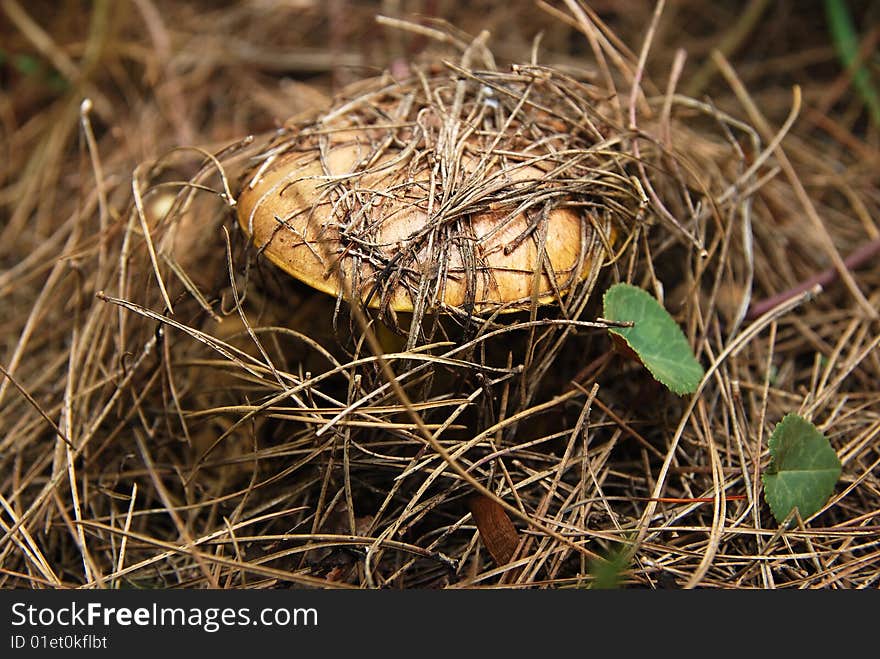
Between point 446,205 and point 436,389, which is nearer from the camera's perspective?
point 446,205

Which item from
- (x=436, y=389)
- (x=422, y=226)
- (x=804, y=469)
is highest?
(x=422, y=226)

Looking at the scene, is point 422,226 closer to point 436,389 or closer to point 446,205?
point 446,205

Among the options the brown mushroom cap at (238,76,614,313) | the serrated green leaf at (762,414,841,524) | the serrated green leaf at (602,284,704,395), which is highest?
the brown mushroom cap at (238,76,614,313)

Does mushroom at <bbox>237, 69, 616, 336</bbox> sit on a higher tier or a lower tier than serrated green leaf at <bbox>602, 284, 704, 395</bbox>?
higher

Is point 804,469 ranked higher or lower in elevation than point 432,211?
lower

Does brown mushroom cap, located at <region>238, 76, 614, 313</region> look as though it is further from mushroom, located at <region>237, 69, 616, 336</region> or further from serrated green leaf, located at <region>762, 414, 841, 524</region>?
serrated green leaf, located at <region>762, 414, 841, 524</region>

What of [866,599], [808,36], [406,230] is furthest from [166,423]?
[808,36]

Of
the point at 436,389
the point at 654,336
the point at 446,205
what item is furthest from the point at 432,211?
the point at 654,336

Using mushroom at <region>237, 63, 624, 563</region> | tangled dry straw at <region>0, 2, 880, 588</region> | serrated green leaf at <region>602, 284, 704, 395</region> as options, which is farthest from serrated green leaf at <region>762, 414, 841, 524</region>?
mushroom at <region>237, 63, 624, 563</region>
